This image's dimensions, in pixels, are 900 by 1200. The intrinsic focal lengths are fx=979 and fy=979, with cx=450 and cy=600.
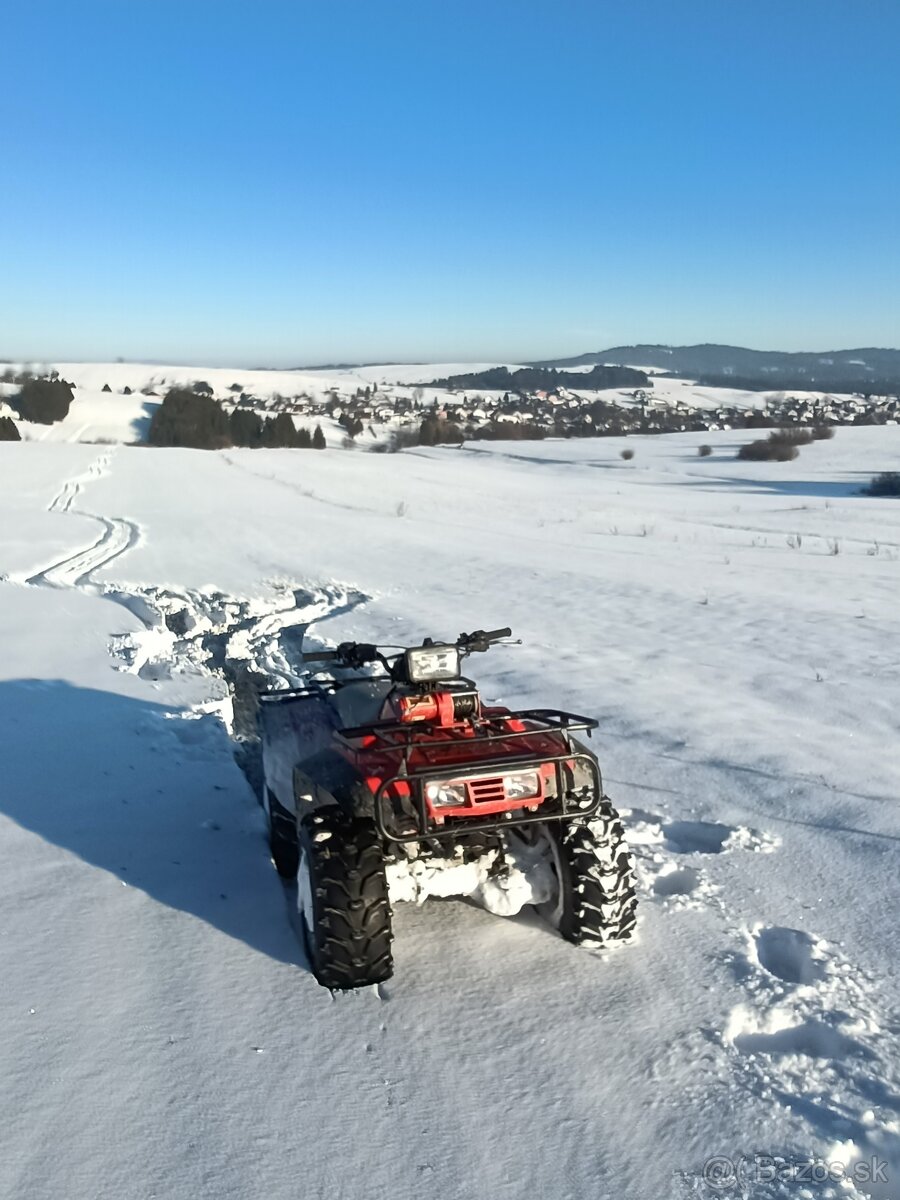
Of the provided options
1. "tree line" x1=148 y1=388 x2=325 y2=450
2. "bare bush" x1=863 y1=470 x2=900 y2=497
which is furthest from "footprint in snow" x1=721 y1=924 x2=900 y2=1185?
"tree line" x1=148 y1=388 x2=325 y2=450

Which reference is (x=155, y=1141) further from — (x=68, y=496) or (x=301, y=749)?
(x=68, y=496)

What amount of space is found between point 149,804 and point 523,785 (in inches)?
105

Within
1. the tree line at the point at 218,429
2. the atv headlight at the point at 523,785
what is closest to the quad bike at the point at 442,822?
the atv headlight at the point at 523,785

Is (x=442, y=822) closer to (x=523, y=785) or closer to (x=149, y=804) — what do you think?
(x=523, y=785)

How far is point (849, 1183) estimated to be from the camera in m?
2.64

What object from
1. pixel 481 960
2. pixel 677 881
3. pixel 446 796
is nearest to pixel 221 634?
pixel 677 881

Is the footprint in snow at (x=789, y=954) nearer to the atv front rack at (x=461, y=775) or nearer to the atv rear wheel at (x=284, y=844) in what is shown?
the atv front rack at (x=461, y=775)

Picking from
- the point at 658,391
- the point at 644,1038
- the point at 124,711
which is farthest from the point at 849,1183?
the point at 658,391

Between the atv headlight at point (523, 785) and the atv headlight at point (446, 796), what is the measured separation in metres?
0.17

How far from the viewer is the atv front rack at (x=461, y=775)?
3.46 meters

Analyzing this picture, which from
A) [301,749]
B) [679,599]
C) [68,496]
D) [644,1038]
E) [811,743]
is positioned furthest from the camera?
[68,496]

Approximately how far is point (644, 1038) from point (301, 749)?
6.44 ft

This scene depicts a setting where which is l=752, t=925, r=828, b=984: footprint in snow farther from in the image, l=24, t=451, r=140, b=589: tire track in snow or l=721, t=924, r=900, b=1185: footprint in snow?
l=24, t=451, r=140, b=589: tire track in snow

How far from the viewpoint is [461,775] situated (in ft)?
11.5
